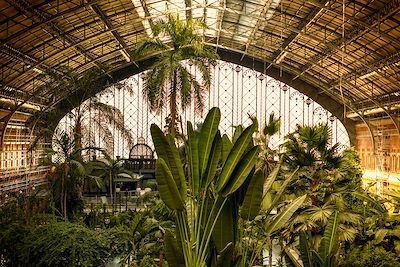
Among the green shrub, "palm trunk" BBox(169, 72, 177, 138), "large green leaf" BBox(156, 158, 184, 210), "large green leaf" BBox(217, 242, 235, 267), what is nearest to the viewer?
"large green leaf" BBox(156, 158, 184, 210)

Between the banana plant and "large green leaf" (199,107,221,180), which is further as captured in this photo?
"large green leaf" (199,107,221,180)

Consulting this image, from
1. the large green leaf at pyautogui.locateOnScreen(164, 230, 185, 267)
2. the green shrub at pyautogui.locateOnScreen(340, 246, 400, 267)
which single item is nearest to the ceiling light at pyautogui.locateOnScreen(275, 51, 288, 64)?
the green shrub at pyautogui.locateOnScreen(340, 246, 400, 267)

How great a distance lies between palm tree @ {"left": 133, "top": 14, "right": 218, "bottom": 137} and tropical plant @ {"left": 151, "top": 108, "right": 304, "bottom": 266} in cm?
1094

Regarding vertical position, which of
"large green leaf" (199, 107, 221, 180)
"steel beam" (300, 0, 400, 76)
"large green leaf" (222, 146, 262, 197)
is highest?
"steel beam" (300, 0, 400, 76)

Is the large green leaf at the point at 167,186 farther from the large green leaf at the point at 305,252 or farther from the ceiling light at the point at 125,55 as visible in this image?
the ceiling light at the point at 125,55

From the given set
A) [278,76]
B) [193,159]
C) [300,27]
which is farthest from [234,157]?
[278,76]

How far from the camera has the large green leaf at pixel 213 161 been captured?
7.41m

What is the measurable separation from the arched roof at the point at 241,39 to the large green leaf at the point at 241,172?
11175mm

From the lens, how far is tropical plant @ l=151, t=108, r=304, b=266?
7.08 metres

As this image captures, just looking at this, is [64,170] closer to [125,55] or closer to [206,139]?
[206,139]

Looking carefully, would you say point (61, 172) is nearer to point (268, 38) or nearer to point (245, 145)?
point (245, 145)

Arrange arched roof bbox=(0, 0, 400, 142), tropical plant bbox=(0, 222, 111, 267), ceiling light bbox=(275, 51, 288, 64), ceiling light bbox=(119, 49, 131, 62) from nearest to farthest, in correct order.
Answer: tropical plant bbox=(0, 222, 111, 267)
arched roof bbox=(0, 0, 400, 142)
ceiling light bbox=(275, 51, 288, 64)
ceiling light bbox=(119, 49, 131, 62)

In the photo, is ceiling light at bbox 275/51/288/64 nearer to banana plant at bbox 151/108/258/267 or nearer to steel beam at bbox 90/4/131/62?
steel beam at bbox 90/4/131/62

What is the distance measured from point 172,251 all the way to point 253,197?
4.04 feet
